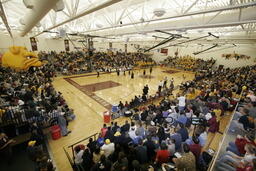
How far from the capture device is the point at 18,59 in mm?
→ 5027

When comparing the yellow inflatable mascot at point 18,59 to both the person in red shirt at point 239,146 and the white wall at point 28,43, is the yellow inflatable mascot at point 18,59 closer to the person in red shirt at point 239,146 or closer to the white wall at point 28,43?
the person in red shirt at point 239,146

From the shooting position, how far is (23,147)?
4973 mm

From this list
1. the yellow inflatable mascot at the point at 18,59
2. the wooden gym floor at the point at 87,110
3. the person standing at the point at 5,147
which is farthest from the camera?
the wooden gym floor at the point at 87,110

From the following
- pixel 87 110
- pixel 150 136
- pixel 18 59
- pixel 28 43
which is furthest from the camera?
pixel 28 43

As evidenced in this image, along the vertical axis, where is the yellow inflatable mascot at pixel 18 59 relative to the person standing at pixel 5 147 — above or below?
above

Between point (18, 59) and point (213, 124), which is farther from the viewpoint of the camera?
point (213, 124)

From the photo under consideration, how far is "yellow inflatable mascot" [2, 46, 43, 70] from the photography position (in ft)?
16.1

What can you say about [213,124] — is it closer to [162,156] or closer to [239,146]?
[239,146]


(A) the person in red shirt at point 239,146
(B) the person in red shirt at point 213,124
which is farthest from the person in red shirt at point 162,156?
(B) the person in red shirt at point 213,124

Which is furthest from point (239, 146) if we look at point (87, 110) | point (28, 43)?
point (28, 43)

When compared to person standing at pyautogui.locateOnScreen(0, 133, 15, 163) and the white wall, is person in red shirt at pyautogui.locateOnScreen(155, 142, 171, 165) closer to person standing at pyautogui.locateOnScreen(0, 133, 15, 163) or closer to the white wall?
person standing at pyautogui.locateOnScreen(0, 133, 15, 163)

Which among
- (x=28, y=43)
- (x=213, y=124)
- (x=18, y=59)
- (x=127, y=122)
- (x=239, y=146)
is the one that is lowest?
(x=213, y=124)

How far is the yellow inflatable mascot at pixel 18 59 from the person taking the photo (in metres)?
4.91

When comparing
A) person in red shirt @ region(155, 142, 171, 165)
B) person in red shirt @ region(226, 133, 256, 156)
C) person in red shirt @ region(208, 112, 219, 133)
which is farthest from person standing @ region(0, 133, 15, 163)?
person in red shirt @ region(208, 112, 219, 133)
